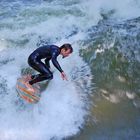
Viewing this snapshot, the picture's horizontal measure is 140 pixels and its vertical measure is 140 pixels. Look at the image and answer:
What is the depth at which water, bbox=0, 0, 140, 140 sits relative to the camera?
8547mm

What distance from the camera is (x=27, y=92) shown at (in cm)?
923

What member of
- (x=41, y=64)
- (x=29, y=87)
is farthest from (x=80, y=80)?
(x=29, y=87)

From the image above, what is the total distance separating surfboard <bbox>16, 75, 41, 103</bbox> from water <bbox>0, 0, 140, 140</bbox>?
13cm

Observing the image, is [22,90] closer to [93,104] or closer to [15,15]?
[93,104]

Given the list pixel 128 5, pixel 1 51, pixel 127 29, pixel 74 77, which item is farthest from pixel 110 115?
pixel 128 5

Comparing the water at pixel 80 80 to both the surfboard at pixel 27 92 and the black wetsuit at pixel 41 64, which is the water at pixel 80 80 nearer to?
the surfboard at pixel 27 92

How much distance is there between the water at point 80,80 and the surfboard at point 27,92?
0.43 feet

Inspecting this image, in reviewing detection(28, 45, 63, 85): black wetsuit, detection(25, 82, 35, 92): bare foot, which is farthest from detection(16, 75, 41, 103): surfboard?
detection(28, 45, 63, 85): black wetsuit

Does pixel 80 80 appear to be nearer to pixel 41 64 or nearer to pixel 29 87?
pixel 41 64

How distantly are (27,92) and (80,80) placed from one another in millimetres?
1173

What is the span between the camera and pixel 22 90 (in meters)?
9.28

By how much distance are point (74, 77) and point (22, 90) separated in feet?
3.86

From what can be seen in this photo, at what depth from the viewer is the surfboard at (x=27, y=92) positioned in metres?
9.16

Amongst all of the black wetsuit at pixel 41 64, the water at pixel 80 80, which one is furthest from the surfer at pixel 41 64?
the water at pixel 80 80
